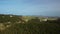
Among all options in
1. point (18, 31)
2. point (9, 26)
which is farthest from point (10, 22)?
point (18, 31)

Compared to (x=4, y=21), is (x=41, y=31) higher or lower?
lower

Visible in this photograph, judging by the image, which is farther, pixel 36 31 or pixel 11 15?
pixel 11 15

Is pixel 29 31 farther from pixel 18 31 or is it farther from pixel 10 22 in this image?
pixel 10 22

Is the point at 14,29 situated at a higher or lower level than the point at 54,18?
lower

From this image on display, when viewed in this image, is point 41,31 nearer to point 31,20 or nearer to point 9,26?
point 31,20

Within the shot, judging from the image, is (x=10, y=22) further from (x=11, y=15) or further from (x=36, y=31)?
(x=36, y=31)

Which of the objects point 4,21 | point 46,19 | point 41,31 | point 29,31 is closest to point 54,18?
point 46,19

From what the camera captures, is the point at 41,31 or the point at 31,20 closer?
the point at 41,31

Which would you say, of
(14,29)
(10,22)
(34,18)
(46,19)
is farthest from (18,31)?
(46,19)
